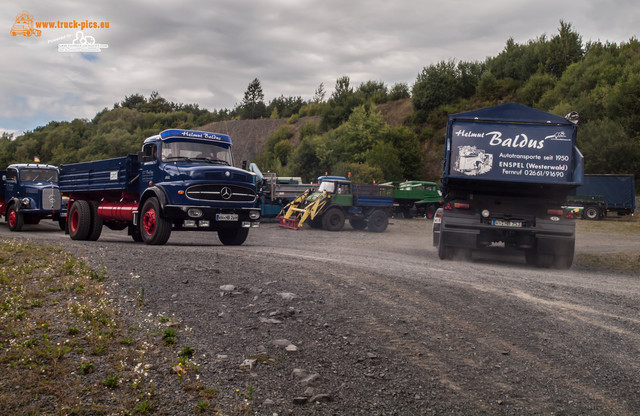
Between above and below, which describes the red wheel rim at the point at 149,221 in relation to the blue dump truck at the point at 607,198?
below

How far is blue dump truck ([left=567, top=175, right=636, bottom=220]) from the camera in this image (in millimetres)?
35531

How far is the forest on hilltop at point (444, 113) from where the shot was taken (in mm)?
45781

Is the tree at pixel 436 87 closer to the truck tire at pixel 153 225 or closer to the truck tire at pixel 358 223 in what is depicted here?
the truck tire at pixel 358 223

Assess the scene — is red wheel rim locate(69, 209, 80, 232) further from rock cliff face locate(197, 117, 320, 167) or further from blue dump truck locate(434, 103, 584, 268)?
rock cliff face locate(197, 117, 320, 167)

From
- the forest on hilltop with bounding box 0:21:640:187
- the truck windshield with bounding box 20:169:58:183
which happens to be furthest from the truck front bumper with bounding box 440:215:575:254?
the forest on hilltop with bounding box 0:21:640:187

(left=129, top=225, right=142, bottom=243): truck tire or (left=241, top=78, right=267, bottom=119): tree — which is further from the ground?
(left=241, top=78, right=267, bottom=119): tree

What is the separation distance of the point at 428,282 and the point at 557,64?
226ft

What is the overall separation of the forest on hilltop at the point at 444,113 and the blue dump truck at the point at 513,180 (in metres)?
32.7

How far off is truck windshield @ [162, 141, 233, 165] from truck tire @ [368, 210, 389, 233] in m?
10.4

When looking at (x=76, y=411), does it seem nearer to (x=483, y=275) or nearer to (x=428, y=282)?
(x=428, y=282)

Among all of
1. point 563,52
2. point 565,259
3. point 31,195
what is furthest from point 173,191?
point 563,52

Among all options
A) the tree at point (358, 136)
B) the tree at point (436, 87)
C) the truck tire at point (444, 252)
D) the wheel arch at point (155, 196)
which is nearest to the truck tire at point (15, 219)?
the wheel arch at point (155, 196)

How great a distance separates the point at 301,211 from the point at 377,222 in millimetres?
3485

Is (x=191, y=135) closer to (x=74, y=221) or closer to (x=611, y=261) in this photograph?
(x=74, y=221)
